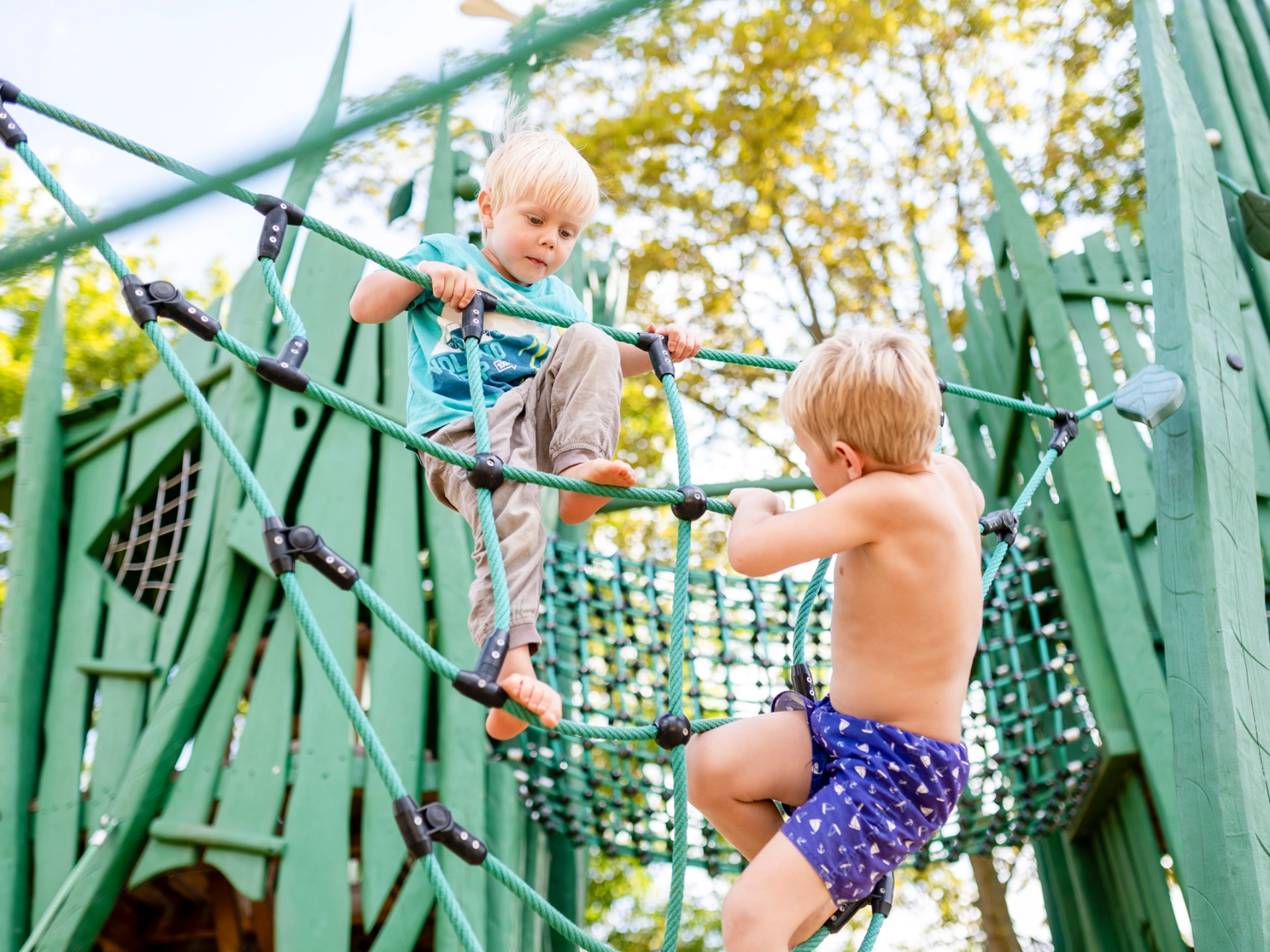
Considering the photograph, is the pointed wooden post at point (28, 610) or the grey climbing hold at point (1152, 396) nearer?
the grey climbing hold at point (1152, 396)

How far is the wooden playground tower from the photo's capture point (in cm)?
269

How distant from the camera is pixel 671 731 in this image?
145 centimetres

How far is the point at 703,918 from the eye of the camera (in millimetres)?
8711

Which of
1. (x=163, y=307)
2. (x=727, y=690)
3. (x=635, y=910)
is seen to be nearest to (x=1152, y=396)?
(x=163, y=307)

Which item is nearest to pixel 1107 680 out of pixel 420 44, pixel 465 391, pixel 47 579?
pixel 465 391

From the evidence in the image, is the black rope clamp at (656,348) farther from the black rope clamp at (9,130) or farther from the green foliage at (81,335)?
the green foliage at (81,335)

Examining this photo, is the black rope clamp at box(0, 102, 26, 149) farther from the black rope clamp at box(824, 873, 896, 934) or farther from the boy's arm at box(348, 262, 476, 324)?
the black rope clamp at box(824, 873, 896, 934)

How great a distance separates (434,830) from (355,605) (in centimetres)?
179

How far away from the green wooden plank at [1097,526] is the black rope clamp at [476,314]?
2.02 m

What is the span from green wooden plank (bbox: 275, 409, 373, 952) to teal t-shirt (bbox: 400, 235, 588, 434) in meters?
1.21

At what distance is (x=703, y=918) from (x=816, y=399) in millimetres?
8094

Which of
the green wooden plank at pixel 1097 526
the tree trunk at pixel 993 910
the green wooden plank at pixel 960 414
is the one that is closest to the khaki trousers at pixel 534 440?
the green wooden plank at pixel 1097 526

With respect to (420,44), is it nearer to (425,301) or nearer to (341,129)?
(341,129)

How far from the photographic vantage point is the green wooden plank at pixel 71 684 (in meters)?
3.01
